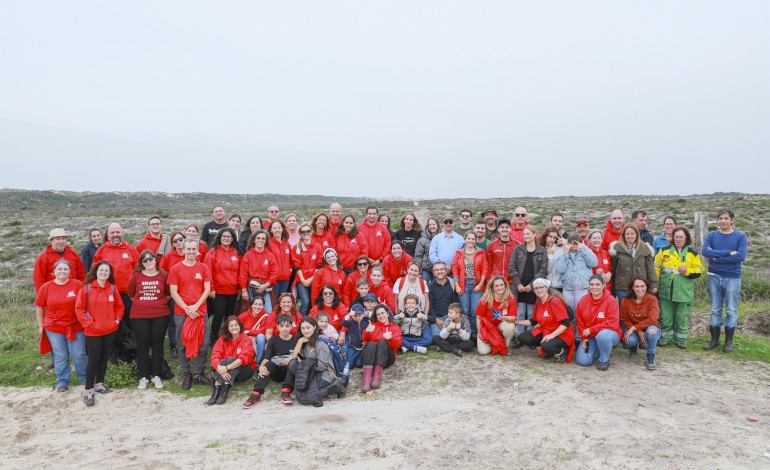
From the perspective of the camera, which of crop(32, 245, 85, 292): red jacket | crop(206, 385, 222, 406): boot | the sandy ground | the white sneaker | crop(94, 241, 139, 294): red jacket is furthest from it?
crop(94, 241, 139, 294): red jacket

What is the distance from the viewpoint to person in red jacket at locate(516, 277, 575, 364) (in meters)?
7.57

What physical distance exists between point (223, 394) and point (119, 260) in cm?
281

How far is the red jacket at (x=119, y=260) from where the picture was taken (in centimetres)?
754

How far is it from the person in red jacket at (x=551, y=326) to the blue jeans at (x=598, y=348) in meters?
0.17

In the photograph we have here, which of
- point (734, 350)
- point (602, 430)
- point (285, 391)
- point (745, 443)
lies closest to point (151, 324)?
point (285, 391)

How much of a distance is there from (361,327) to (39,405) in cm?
481

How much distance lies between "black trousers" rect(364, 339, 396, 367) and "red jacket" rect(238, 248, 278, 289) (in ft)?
6.88

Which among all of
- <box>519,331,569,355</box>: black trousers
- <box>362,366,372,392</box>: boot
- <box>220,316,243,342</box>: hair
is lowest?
<box>362,366,372,392</box>: boot

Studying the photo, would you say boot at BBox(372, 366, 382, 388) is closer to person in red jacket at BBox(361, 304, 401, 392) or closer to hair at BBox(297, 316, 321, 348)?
person in red jacket at BBox(361, 304, 401, 392)

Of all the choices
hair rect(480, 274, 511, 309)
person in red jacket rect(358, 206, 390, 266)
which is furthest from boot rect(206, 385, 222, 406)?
hair rect(480, 274, 511, 309)

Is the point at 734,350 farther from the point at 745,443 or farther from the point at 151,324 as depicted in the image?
the point at 151,324

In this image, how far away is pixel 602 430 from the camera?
5445 mm

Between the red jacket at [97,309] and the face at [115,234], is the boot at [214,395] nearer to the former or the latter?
the red jacket at [97,309]

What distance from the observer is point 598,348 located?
7.48m
